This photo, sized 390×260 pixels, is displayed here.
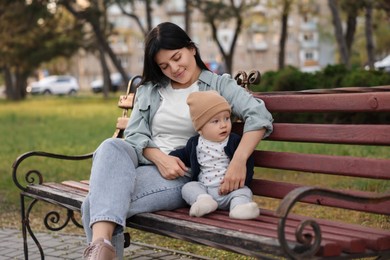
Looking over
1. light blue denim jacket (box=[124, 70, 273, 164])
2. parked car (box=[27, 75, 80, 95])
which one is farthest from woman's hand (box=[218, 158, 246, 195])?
parked car (box=[27, 75, 80, 95])

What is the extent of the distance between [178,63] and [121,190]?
0.79m

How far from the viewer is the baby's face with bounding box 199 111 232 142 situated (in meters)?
4.09

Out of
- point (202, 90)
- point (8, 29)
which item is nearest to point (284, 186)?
point (202, 90)

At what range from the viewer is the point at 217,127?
4.08 m

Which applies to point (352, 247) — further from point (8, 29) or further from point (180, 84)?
point (8, 29)

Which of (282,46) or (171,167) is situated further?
(282,46)

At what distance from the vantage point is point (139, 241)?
19.7ft

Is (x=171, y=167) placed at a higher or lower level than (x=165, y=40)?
lower

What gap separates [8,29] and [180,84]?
32496 mm

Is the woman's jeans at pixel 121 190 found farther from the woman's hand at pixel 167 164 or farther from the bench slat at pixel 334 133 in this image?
the bench slat at pixel 334 133

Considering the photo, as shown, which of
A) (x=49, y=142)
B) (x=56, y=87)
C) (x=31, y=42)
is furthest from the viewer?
(x=56, y=87)

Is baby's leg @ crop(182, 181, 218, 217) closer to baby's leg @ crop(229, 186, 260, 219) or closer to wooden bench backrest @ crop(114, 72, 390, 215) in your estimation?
baby's leg @ crop(229, 186, 260, 219)

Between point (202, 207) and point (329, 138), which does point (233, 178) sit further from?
point (329, 138)

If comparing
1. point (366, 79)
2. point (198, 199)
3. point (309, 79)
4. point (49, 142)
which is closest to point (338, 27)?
point (309, 79)
